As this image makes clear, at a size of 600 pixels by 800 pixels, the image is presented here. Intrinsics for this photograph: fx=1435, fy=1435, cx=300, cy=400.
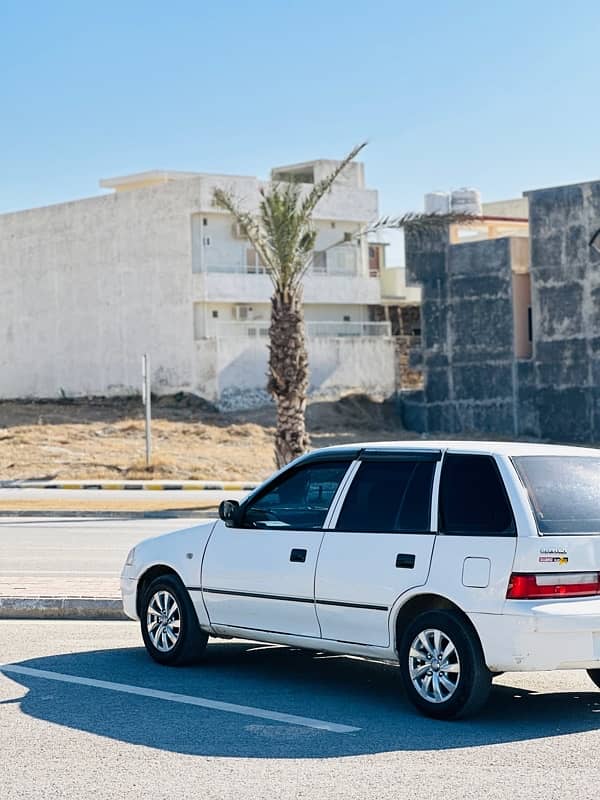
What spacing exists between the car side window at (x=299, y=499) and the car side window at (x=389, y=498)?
21 centimetres

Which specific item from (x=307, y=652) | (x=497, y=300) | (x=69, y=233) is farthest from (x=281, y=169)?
(x=307, y=652)

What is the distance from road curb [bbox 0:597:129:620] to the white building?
47278 millimetres

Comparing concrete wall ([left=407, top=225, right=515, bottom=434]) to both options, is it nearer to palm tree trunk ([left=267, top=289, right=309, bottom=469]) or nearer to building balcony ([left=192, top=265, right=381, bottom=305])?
building balcony ([left=192, top=265, right=381, bottom=305])

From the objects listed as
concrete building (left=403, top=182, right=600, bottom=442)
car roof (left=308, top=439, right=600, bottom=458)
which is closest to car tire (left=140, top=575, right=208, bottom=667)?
car roof (left=308, top=439, right=600, bottom=458)

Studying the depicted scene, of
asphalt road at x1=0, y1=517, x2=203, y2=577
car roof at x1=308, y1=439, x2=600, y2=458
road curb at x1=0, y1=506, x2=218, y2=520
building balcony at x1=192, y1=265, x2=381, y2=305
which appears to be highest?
building balcony at x1=192, y1=265, x2=381, y2=305

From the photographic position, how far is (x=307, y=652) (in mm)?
10992

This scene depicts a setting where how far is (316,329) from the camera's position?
6481 cm

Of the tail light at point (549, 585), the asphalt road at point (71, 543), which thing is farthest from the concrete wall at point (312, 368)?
the tail light at point (549, 585)

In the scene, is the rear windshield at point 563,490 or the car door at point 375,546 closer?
the rear windshield at point 563,490

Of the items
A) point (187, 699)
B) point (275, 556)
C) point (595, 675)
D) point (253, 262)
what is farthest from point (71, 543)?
point (253, 262)

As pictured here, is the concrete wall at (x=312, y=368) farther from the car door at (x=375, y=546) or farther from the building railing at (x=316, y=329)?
the car door at (x=375, y=546)

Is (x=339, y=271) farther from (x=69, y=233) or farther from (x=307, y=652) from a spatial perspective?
(x=307, y=652)

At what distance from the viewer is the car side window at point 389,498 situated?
892 centimetres

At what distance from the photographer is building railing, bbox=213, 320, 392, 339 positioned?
61.6 meters
